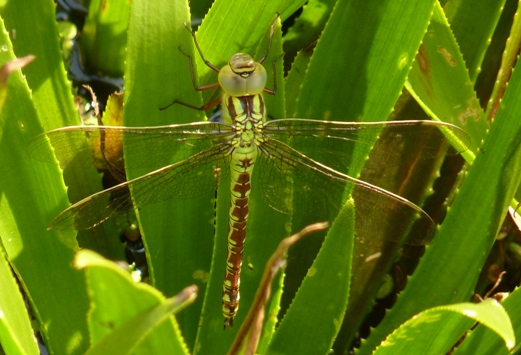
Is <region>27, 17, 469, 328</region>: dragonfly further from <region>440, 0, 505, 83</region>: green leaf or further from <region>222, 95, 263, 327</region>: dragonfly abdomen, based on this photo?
<region>440, 0, 505, 83</region>: green leaf

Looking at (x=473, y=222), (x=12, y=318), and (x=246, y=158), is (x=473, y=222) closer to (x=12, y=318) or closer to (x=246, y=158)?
(x=246, y=158)

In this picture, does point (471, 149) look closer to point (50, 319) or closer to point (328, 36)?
point (328, 36)

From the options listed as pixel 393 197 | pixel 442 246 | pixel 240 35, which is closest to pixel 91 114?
pixel 240 35

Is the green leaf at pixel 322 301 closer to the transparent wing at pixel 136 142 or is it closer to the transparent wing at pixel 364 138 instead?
the transparent wing at pixel 364 138

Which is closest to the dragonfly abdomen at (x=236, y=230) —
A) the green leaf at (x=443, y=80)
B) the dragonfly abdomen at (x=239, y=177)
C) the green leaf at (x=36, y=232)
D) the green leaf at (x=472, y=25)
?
the dragonfly abdomen at (x=239, y=177)

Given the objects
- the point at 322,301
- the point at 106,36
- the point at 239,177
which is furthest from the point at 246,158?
the point at 106,36

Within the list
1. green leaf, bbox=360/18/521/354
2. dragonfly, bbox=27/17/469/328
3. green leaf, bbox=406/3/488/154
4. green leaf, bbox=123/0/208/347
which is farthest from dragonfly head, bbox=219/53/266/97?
green leaf, bbox=360/18/521/354
